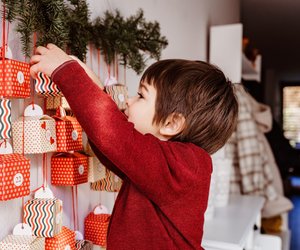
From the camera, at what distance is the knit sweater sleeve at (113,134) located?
653 mm

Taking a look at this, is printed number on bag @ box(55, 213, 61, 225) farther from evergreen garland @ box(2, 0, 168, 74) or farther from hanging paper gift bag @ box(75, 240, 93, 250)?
evergreen garland @ box(2, 0, 168, 74)

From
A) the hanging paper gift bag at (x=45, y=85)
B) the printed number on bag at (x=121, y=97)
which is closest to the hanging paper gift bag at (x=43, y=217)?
the hanging paper gift bag at (x=45, y=85)

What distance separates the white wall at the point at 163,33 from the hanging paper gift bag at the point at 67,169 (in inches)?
1.4

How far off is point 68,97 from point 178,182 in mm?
242

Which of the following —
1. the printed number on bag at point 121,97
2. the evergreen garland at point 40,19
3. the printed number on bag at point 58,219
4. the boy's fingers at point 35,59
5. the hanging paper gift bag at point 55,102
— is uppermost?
the evergreen garland at point 40,19

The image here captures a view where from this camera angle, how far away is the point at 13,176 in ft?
2.18

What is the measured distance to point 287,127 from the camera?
24.2ft

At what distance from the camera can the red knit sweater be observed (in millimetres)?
656

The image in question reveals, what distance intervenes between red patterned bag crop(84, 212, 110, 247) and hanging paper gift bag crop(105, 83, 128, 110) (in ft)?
0.89

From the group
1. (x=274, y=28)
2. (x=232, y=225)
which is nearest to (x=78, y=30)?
(x=232, y=225)

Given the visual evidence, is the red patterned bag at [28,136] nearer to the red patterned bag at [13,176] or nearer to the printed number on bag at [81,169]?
the red patterned bag at [13,176]

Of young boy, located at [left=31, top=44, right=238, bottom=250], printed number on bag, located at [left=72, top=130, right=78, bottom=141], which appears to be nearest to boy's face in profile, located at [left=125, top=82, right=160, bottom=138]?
young boy, located at [left=31, top=44, right=238, bottom=250]

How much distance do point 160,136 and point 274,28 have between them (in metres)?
3.75

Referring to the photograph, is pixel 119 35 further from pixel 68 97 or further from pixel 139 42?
pixel 68 97
